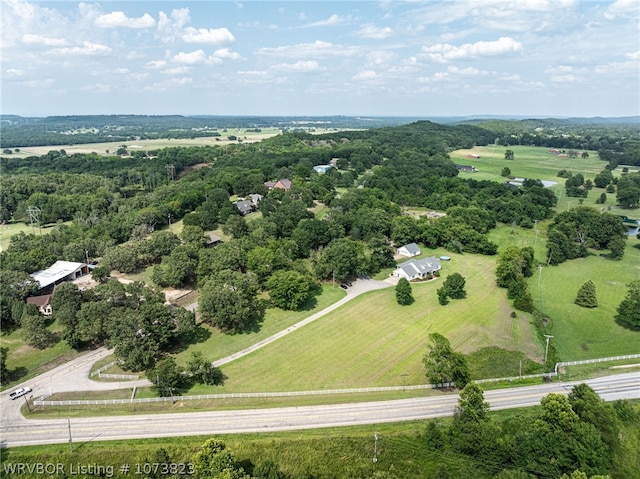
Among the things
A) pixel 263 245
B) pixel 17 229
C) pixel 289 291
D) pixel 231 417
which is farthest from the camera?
pixel 17 229

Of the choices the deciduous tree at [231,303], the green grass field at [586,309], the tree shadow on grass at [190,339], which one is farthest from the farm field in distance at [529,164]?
the tree shadow on grass at [190,339]

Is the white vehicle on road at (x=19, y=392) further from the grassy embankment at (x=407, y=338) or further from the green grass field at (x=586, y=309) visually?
the green grass field at (x=586, y=309)

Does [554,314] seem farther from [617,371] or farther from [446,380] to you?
[446,380]

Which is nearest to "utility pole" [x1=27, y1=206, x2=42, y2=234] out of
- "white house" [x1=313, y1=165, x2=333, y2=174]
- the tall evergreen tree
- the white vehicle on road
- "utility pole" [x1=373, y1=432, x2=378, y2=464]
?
the white vehicle on road

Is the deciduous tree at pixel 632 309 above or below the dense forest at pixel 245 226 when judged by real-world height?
below

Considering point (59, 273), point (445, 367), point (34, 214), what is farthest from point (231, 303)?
point (34, 214)

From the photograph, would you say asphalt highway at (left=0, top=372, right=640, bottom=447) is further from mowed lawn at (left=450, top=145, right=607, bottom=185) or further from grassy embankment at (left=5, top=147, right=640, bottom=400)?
mowed lawn at (left=450, top=145, right=607, bottom=185)

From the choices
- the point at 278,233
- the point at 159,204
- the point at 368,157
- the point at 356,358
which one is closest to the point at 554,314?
the point at 356,358

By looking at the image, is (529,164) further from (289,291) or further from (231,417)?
(231,417)
